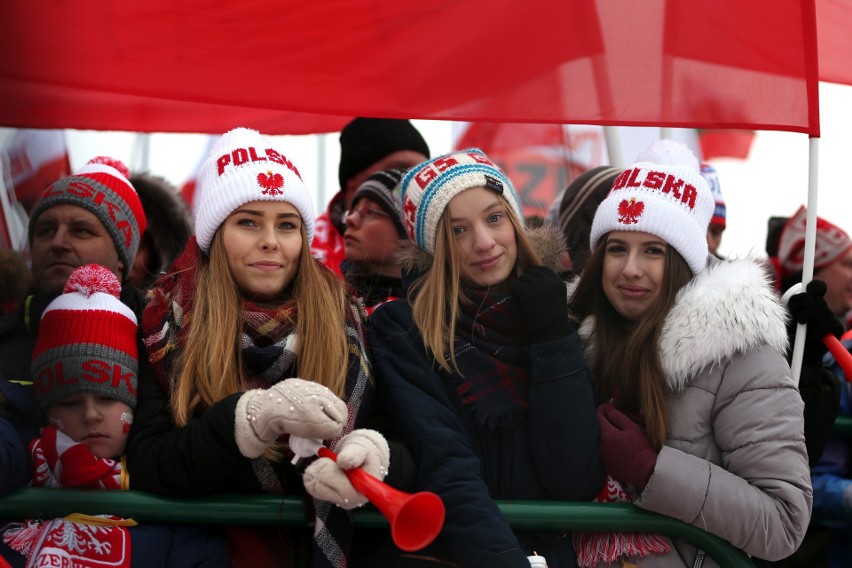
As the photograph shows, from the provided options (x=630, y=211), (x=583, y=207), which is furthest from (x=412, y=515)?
(x=583, y=207)

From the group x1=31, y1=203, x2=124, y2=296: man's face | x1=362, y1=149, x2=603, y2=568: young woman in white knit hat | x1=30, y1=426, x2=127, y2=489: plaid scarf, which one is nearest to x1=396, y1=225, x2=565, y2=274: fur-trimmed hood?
x1=362, y1=149, x2=603, y2=568: young woman in white knit hat

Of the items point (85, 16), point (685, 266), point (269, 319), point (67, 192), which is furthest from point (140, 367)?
point (685, 266)

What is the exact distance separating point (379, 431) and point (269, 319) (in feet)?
1.50

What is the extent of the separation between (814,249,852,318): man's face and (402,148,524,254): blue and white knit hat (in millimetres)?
2289

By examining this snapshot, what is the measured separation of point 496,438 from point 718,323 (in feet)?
2.42

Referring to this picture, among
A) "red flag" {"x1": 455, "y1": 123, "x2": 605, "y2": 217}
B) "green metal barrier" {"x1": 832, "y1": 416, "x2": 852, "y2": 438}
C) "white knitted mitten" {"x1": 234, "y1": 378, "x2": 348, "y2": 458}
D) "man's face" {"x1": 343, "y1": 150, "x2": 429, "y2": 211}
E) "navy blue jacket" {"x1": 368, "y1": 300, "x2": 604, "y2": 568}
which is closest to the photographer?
"white knitted mitten" {"x1": 234, "y1": 378, "x2": 348, "y2": 458}

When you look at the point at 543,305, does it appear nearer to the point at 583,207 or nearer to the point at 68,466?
the point at 583,207

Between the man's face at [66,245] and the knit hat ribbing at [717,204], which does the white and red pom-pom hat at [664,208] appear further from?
the man's face at [66,245]

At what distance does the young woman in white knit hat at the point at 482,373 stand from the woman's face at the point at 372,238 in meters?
0.53

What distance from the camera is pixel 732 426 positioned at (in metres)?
3.32

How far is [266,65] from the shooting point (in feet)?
12.3

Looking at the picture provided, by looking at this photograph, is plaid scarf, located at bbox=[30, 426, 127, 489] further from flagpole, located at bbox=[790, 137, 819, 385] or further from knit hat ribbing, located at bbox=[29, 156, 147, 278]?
flagpole, located at bbox=[790, 137, 819, 385]

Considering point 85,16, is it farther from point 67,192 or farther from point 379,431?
point 379,431

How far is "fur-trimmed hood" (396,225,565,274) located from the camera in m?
3.75
